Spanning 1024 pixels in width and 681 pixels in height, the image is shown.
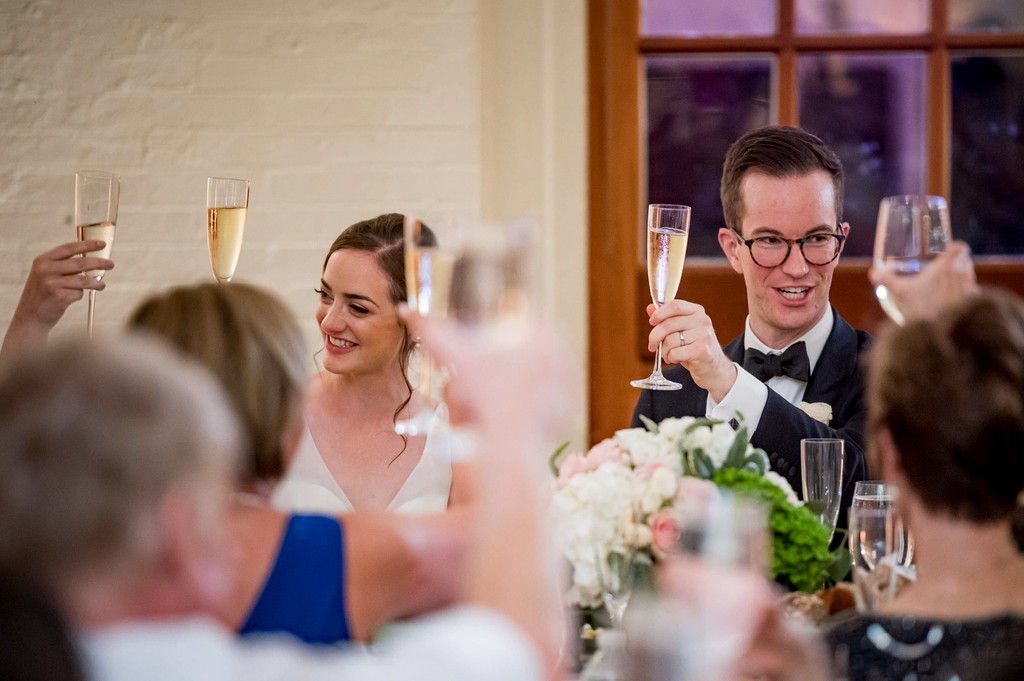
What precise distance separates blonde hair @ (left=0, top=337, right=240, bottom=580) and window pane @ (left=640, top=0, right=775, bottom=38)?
114 inches

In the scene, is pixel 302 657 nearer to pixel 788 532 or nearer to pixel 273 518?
pixel 273 518

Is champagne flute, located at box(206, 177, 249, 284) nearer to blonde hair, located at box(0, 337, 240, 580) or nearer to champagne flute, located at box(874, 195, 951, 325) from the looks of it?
champagne flute, located at box(874, 195, 951, 325)

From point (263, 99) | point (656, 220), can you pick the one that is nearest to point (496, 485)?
point (656, 220)

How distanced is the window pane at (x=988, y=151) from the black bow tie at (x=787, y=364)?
1264 mm

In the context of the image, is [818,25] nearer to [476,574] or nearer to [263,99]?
[263,99]

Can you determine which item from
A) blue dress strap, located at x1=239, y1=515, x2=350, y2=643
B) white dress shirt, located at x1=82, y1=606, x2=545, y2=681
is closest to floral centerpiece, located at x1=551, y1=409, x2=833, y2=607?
blue dress strap, located at x1=239, y1=515, x2=350, y2=643

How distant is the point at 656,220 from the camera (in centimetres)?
208

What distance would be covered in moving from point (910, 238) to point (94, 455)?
40.7 inches

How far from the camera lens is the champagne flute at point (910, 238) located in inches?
57.9

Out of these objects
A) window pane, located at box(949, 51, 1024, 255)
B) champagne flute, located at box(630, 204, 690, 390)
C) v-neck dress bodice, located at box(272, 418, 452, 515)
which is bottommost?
v-neck dress bodice, located at box(272, 418, 452, 515)

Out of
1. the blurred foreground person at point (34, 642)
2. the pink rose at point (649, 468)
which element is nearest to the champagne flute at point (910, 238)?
the pink rose at point (649, 468)

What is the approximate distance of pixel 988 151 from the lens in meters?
3.56

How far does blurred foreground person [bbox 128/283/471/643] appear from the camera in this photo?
1.27 metres

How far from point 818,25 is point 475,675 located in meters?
3.02
